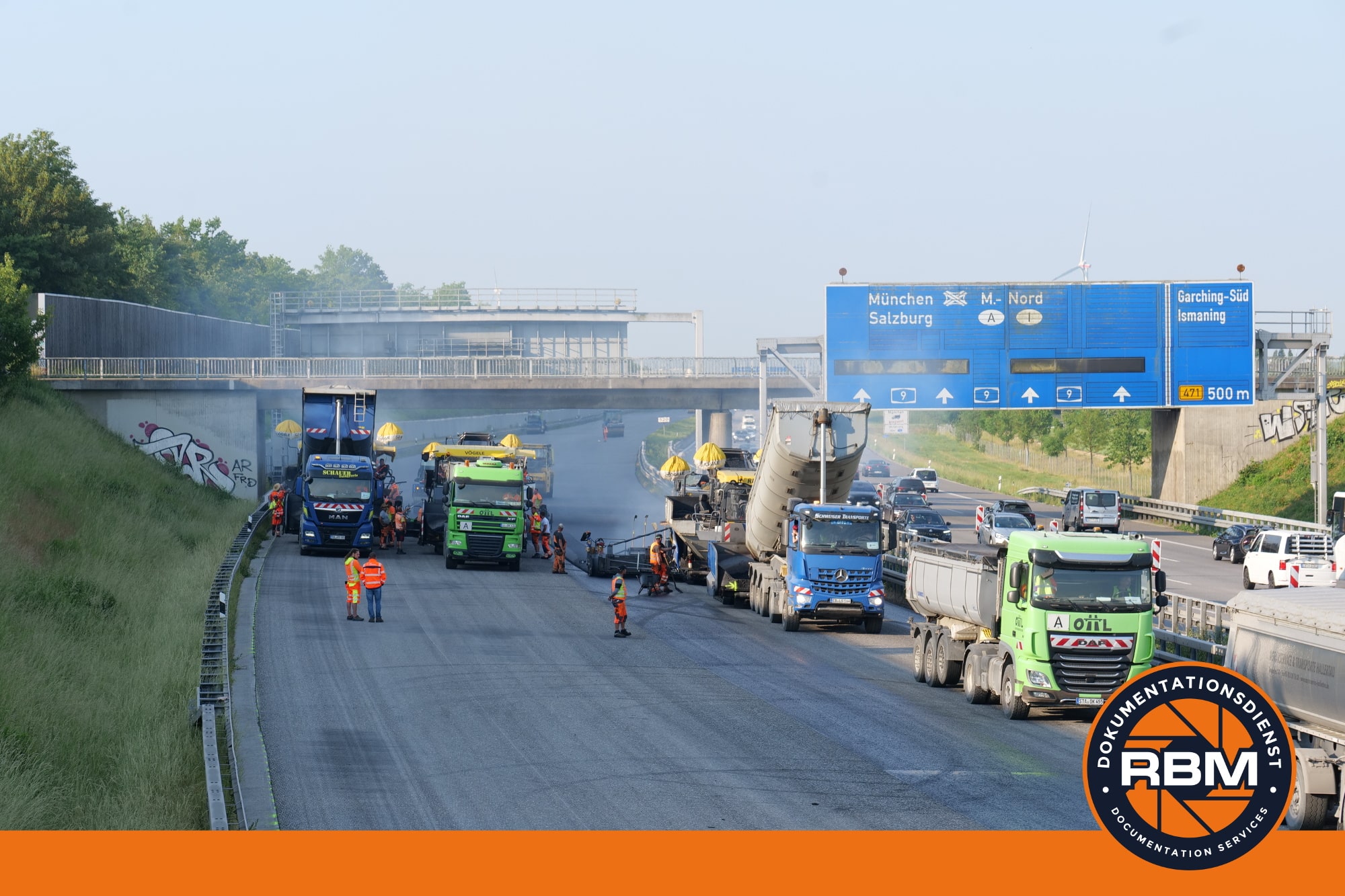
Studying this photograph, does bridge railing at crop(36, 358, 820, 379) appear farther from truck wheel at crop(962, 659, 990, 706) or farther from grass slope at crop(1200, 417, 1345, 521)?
truck wheel at crop(962, 659, 990, 706)

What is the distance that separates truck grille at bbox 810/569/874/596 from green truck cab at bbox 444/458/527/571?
12979mm

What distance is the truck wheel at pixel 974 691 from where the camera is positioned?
22938mm

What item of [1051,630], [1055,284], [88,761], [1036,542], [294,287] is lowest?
[88,761]

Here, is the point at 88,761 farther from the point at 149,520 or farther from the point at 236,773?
the point at 149,520

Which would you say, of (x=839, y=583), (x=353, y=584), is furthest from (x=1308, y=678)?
(x=353, y=584)

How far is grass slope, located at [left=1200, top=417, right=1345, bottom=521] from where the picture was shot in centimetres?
6072

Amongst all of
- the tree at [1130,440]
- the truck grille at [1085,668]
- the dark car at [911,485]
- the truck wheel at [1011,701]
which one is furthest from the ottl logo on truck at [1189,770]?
the tree at [1130,440]

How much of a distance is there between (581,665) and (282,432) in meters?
50.4

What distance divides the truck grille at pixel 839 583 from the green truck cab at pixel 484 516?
42.6 feet

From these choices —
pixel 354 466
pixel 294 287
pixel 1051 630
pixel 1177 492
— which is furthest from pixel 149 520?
pixel 294 287

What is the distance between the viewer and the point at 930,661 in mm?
25000

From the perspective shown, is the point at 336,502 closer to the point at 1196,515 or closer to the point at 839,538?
the point at 839,538

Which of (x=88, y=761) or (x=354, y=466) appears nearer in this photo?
(x=88, y=761)

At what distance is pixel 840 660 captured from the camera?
2798 centimetres
